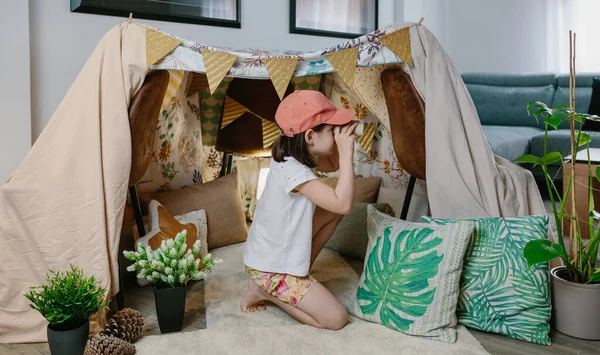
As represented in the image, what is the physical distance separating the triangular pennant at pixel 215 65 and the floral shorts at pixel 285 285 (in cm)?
65

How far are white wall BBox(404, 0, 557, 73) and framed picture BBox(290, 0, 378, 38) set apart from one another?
1939 mm

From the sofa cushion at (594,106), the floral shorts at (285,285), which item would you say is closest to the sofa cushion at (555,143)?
the sofa cushion at (594,106)

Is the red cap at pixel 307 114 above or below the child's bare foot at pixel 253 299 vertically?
above

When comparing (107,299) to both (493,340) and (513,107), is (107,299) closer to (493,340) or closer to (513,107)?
(493,340)

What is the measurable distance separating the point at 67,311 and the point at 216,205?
1.14m

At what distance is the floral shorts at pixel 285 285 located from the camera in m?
1.88

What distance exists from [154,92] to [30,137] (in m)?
0.63

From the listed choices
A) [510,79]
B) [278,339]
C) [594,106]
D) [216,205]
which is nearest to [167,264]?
[278,339]

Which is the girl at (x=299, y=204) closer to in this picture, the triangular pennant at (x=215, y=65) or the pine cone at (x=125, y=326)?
the triangular pennant at (x=215, y=65)

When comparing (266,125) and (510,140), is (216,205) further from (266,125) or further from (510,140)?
(510,140)

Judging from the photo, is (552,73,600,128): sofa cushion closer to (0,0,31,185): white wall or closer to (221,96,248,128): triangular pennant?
(221,96,248,128): triangular pennant

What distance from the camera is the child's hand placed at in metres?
1.87

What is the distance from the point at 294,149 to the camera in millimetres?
1902

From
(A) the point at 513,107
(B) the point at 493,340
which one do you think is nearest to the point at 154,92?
(B) the point at 493,340
